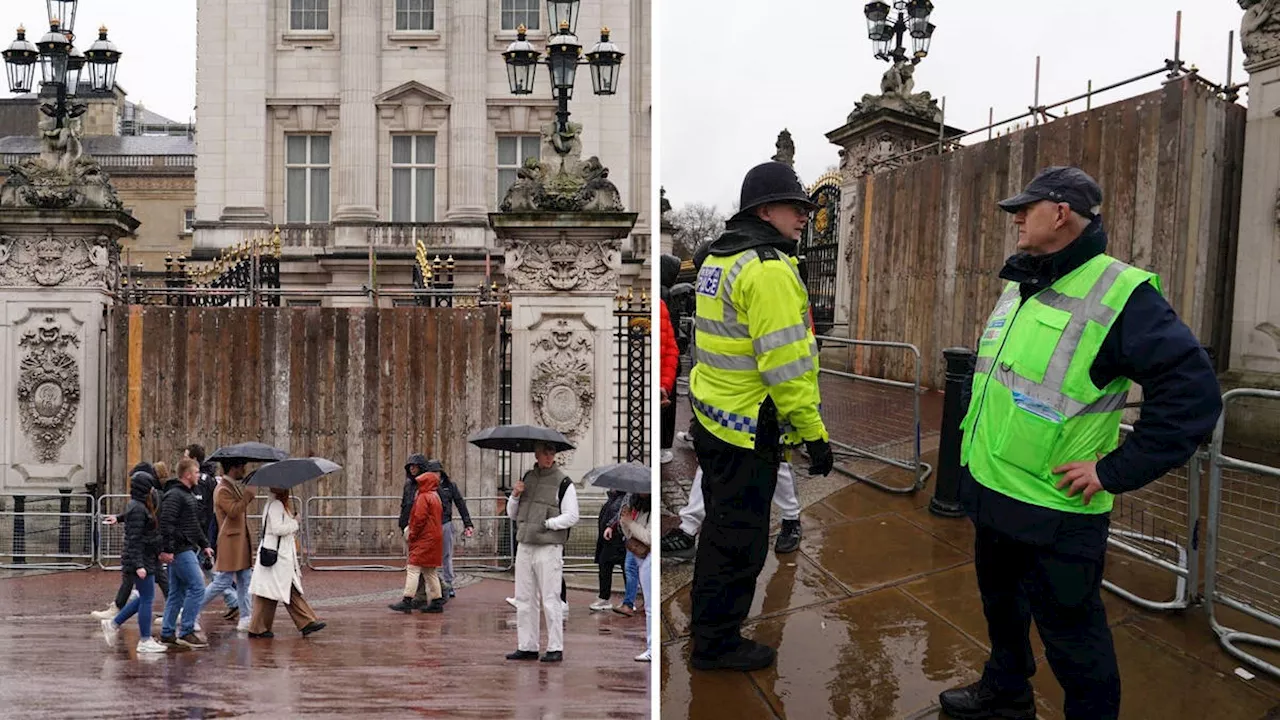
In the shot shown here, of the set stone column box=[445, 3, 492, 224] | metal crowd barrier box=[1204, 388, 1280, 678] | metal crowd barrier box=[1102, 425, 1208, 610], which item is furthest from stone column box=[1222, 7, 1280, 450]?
stone column box=[445, 3, 492, 224]

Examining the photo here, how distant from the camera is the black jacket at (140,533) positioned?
4926 mm

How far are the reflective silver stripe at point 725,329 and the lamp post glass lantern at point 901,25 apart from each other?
7.27 meters

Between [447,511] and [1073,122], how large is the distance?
5240mm

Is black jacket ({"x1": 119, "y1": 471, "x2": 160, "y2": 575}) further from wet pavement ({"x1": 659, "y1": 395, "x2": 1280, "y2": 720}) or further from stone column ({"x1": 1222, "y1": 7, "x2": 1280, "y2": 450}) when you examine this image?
stone column ({"x1": 1222, "y1": 7, "x2": 1280, "y2": 450})

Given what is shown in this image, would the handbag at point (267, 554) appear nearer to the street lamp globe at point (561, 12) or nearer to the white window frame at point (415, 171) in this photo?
the street lamp globe at point (561, 12)

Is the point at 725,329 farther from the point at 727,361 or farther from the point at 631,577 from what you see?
the point at 631,577

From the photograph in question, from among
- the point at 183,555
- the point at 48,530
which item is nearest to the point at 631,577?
the point at 183,555

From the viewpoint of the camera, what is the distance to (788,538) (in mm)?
3834

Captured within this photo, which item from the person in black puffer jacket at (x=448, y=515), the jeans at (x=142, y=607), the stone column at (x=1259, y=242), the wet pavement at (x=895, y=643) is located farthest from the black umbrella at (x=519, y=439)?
the stone column at (x=1259, y=242)

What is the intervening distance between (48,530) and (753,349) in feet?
20.2

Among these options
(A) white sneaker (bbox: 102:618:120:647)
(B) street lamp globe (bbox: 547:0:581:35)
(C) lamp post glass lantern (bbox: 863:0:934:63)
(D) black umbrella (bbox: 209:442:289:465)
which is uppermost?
(C) lamp post glass lantern (bbox: 863:0:934:63)

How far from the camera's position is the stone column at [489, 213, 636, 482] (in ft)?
21.3

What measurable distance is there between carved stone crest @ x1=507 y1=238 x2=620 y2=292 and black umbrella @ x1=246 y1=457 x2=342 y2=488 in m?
1.90

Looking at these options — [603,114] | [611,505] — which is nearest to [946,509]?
[611,505]
